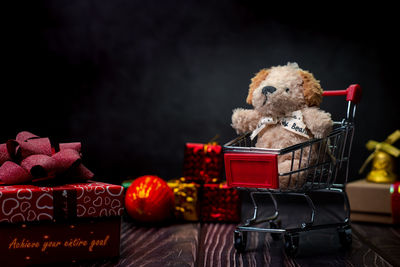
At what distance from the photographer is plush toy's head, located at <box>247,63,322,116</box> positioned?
1.56 meters

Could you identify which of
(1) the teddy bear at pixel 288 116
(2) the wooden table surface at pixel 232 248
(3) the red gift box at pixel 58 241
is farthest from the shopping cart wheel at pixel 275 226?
(3) the red gift box at pixel 58 241

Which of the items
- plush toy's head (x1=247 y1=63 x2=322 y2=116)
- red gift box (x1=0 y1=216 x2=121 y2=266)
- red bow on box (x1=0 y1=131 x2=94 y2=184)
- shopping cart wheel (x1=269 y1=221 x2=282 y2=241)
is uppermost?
plush toy's head (x1=247 y1=63 x2=322 y2=116)

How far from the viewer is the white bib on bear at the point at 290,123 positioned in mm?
1547

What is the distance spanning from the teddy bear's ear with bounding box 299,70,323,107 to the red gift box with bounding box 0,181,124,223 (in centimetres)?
75

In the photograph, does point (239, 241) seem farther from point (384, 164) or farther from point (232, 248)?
point (384, 164)

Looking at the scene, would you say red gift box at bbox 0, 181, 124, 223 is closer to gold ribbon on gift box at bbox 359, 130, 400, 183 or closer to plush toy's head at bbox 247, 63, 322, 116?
plush toy's head at bbox 247, 63, 322, 116

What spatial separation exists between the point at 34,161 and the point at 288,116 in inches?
35.2

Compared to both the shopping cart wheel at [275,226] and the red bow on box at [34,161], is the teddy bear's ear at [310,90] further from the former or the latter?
the red bow on box at [34,161]

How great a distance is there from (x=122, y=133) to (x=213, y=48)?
68 cm

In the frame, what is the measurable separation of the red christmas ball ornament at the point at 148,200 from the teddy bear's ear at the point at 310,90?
0.74 metres

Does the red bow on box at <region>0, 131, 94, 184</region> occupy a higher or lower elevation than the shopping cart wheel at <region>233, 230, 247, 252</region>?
higher

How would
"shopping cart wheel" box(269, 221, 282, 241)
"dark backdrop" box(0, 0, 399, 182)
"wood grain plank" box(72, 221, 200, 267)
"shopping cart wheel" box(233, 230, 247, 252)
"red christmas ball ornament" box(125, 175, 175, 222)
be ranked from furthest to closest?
"dark backdrop" box(0, 0, 399, 182) < "red christmas ball ornament" box(125, 175, 175, 222) < "shopping cart wheel" box(269, 221, 282, 241) < "shopping cart wheel" box(233, 230, 247, 252) < "wood grain plank" box(72, 221, 200, 267)

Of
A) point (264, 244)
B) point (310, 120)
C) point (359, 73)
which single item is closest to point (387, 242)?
point (264, 244)

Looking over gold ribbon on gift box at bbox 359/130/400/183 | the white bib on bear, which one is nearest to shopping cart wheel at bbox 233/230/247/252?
the white bib on bear
